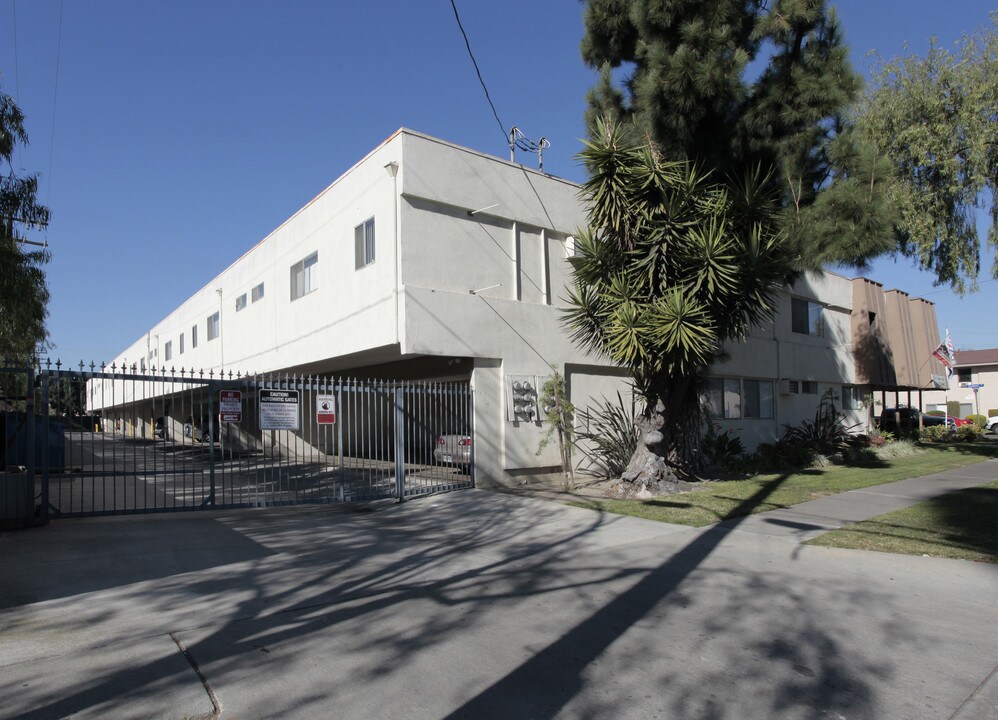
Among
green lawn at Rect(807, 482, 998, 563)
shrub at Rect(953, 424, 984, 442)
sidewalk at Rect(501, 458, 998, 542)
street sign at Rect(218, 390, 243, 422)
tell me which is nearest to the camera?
green lawn at Rect(807, 482, 998, 563)

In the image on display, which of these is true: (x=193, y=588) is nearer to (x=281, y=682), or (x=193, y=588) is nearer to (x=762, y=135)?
(x=281, y=682)

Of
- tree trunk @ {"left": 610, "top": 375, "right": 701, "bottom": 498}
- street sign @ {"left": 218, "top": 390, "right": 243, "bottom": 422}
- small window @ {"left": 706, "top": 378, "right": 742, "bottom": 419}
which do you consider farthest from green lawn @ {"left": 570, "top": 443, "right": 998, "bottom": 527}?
street sign @ {"left": 218, "top": 390, "right": 243, "bottom": 422}

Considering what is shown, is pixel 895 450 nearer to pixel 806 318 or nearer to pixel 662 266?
pixel 806 318

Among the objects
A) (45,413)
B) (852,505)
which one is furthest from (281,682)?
(852,505)

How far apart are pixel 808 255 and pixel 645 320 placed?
13.2ft

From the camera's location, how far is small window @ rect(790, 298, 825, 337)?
2527 centimetres

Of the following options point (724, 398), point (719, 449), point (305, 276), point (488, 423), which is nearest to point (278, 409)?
point (488, 423)

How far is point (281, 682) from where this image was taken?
14.3 feet

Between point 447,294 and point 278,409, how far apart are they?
174 inches

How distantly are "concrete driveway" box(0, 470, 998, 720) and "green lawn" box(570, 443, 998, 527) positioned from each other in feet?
5.82

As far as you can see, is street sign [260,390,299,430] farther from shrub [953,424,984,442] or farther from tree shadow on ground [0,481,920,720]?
shrub [953,424,984,442]

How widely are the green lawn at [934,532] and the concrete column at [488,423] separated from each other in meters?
7.00

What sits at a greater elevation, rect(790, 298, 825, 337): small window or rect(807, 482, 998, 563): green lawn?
rect(790, 298, 825, 337): small window

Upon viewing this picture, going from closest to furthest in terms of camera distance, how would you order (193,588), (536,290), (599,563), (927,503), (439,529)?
(193,588)
(599,563)
(439,529)
(927,503)
(536,290)
